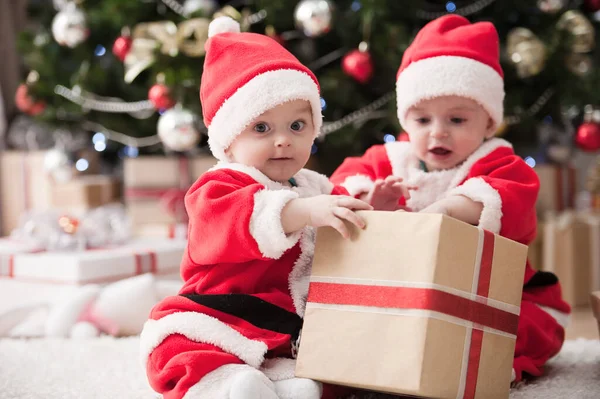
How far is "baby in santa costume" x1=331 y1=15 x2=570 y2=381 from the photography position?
123 cm

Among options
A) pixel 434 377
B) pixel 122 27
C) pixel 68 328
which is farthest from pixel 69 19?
pixel 434 377

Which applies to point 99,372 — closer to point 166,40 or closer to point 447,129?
point 447,129

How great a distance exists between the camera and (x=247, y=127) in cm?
112

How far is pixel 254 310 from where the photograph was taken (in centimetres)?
107

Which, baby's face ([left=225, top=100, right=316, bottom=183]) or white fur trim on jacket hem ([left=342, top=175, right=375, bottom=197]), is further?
white fur trim on jacket hem ([left=342, top=175, right=375, bottom=197])

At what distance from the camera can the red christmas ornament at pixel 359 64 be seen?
7.25 feet

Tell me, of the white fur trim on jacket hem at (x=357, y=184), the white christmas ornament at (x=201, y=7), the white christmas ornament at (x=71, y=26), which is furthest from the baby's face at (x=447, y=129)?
the white christmas ornament at (x=71, y=26)

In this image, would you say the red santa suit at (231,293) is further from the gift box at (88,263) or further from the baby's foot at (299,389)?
the gift box at (88,263)

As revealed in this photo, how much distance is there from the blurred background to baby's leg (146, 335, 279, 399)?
3.35 feet

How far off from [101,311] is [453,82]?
3.17 feet

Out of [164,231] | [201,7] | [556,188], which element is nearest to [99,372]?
[164,231]

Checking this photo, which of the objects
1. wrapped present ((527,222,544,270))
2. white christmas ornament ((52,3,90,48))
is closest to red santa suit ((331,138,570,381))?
wrapped present ((527,222,544,270))

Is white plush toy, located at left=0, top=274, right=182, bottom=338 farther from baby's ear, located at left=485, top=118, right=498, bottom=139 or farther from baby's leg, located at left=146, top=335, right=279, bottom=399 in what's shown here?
baby's ear, located at left=485, top=118, right=498, bottom=139

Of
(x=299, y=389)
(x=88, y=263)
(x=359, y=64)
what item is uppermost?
(x=359, y=64)
